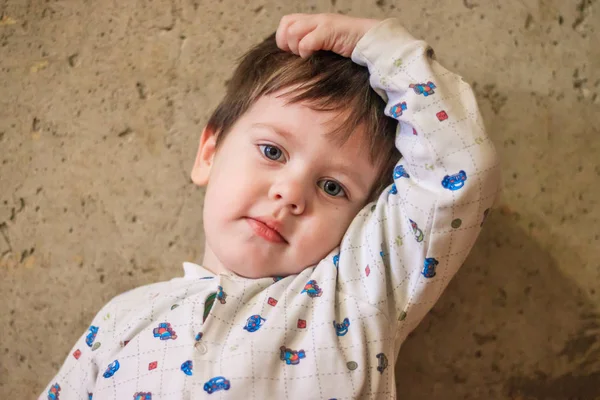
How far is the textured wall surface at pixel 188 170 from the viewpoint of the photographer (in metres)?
1.03

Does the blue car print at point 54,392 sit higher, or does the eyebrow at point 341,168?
the eyebrow at point 341,168

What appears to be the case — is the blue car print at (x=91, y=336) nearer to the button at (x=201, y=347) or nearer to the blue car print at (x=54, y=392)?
the blue car print at (x=54, y=392)

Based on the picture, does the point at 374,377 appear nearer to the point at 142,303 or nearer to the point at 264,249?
the point at 264,249

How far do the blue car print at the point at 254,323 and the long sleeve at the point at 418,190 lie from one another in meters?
0.13

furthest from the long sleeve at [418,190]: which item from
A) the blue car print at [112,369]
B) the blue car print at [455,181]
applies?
the blue car print at [112,369]

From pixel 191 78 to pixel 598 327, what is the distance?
0.93m

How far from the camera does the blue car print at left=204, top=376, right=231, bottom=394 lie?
0.72 meters

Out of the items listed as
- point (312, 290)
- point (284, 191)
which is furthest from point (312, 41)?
point (312, 290)

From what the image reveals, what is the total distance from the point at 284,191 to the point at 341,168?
0.32 feet

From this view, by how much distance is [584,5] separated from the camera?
106 centimetres

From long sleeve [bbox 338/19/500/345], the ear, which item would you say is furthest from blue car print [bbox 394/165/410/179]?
the ear

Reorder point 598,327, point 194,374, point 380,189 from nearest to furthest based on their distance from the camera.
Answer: point 194,374 → point 380,189 → point 598,327

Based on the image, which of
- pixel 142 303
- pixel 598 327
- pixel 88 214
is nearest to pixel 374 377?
pixel 142 303

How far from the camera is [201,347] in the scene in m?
0.75
